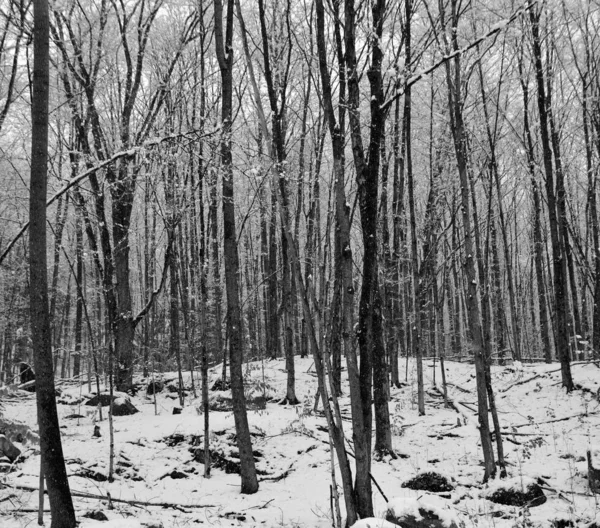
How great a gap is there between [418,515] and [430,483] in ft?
8.04

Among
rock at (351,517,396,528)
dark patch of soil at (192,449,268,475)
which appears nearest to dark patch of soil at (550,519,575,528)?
rock at (351,517,396,528)

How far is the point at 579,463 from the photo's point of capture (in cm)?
640

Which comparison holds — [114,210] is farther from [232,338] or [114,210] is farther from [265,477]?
[265,477]

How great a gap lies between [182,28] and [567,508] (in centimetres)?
1412

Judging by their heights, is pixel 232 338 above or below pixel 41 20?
below

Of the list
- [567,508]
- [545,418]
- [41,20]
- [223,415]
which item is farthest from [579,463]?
[41,20]

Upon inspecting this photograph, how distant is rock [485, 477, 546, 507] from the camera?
5.38 metres

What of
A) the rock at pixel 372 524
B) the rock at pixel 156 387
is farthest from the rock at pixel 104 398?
the rock at pixel 372 524

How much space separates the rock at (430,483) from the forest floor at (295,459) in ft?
0.47

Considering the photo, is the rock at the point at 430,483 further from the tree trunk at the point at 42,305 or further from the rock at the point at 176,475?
the tree trunk at the point at 42,305

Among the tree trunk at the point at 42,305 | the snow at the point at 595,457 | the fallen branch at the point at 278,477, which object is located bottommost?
the fallen branch at the point at 278,477

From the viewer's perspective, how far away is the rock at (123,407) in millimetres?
10805

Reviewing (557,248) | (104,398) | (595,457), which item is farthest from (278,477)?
(557,248)

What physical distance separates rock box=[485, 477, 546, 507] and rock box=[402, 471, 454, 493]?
2.22 ft
